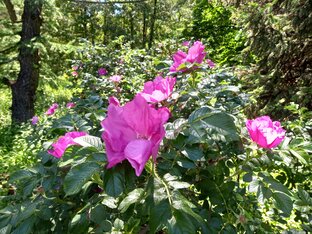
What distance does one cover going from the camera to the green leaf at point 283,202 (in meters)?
1.04

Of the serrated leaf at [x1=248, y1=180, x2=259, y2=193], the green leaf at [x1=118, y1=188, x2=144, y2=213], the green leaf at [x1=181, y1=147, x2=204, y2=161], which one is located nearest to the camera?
the green leaf at [x1=118, y1=188, x2=144, y2=213]

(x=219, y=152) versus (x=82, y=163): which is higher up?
(x=82, y=163)

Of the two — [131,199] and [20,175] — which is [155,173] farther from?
[20,175]

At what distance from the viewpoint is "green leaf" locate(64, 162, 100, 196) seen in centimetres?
83


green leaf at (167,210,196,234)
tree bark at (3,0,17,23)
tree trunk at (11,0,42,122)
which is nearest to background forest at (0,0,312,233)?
green leaf at (167,210,196,234)

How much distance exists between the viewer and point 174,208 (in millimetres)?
807

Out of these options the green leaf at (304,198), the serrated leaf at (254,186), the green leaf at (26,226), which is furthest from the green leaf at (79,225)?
the green leaf at (304,198)

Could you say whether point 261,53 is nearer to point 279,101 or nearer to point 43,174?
point 279,101

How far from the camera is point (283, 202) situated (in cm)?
106

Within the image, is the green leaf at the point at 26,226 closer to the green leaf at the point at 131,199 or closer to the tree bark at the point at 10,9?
the green leaf at the point at 131,199

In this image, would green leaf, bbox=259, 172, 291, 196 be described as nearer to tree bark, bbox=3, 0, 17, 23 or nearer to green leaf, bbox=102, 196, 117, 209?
green leaf, bbox=102, 196, 117, 209

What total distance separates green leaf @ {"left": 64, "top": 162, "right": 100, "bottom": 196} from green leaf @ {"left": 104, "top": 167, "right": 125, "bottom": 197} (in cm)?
4

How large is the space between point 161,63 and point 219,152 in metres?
0.93

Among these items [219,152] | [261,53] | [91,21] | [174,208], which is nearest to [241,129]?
[219,152]
